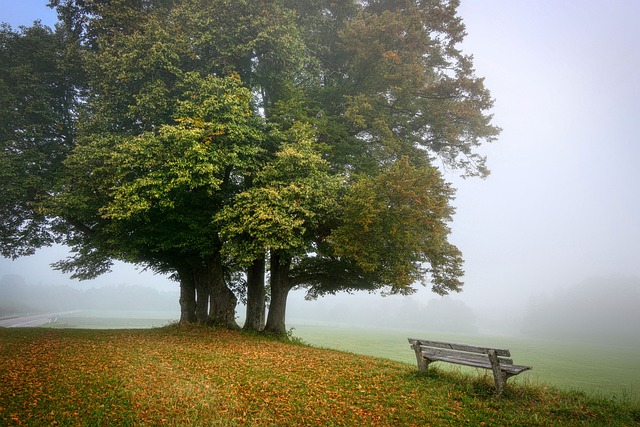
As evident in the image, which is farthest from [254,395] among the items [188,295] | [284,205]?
[188,295]

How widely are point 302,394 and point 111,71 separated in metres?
18.3

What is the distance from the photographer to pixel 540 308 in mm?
130875

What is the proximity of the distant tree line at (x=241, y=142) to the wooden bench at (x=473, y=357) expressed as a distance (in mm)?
4772

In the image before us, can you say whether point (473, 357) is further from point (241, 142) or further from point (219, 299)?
point (219, 299)

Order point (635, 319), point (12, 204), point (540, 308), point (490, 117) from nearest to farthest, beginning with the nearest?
point (12, 204), point (490, 117), point (635, 319), point (540, 308)

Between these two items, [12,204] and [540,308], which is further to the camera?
[540,308]

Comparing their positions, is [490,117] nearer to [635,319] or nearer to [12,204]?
[12,204]

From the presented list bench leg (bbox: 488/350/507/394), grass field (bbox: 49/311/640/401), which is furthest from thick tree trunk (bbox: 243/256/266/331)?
bench leg (bbox: 488/350/507/394)

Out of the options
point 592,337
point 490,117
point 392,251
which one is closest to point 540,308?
point 592,337

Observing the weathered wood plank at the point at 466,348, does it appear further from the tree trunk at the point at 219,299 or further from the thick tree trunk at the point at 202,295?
the thick tree trunk at the point at 202,295

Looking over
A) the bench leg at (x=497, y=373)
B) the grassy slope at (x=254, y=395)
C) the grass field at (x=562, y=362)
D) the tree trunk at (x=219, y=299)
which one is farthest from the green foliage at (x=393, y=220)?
the tree trunk at (x=219, y=299)

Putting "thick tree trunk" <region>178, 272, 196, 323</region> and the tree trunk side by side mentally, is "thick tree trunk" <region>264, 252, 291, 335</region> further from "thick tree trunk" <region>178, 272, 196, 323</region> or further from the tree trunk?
"thick tree trunk" <region>178, 272, 196, 323</region>

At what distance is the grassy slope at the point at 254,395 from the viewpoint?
7.33 m

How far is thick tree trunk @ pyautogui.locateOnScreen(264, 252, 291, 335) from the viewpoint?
63.9 feet
